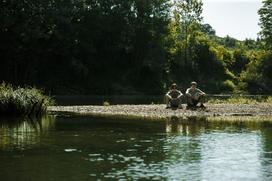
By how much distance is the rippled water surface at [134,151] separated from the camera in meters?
13.1

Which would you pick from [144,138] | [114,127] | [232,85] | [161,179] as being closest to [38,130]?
[114,127]

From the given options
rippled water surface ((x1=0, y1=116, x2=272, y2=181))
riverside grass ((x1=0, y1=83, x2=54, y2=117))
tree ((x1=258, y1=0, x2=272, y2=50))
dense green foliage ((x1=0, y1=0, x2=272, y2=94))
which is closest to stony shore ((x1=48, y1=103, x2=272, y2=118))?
riverside grass ((x1=0, y1=83, x2=54, y2=117))

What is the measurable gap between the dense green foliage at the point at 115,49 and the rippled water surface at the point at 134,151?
159ft

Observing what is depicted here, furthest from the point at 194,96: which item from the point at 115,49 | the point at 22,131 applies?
the point at 115,49

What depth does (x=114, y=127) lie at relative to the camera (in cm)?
2403

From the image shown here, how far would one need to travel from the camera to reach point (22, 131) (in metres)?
22.0

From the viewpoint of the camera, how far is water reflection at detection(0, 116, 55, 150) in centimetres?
1833

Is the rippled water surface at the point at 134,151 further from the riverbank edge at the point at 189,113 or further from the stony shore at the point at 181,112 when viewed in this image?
the stony shore at the point at 181,112

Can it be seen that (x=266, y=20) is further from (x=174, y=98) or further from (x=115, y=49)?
(x=174, y=98)

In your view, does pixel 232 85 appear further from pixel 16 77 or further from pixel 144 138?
pixel 144 138

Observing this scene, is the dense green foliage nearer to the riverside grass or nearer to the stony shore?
the stony shore

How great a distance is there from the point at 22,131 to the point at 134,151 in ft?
22.4

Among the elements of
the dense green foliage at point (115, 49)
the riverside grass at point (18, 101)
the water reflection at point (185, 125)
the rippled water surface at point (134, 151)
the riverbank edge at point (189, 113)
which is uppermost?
the dense green foliage at point (115, 49)

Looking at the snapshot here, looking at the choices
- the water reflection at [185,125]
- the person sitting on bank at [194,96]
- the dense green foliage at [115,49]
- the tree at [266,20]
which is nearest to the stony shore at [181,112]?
the person sitting on bank at [194,96]
